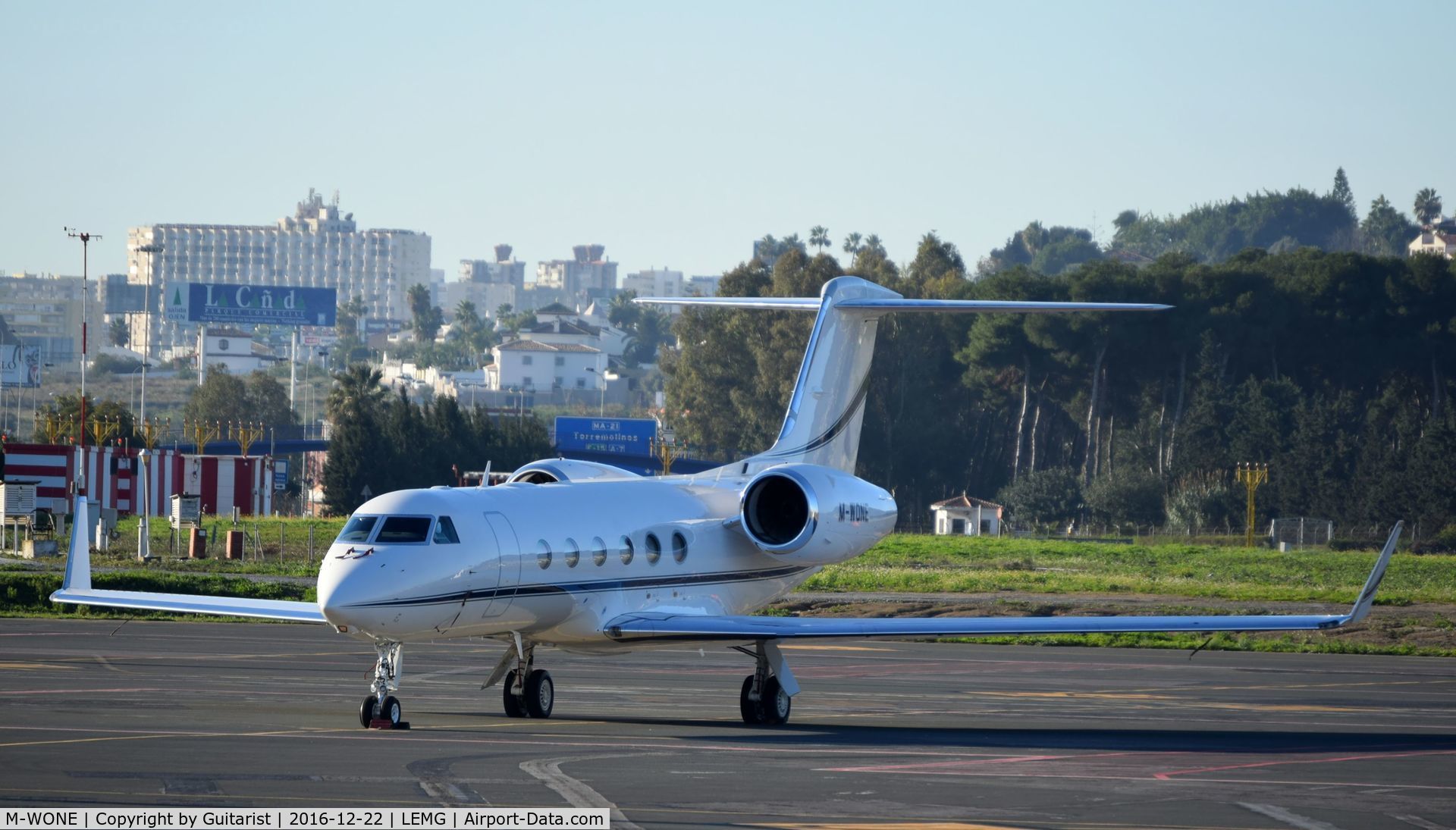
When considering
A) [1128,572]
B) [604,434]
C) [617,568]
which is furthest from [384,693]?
[604,434]

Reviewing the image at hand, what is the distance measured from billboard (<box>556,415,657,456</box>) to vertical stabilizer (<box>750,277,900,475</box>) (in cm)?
6755

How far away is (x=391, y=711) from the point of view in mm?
17984

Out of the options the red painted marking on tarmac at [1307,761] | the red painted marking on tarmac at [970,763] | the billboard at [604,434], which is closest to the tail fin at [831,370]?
the red painted marking on tarmac at [970,763]

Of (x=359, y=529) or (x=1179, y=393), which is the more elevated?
(x=1179, y=393)

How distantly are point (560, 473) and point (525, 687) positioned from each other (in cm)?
412

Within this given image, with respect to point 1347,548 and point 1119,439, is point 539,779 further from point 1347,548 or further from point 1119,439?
point 1119,439

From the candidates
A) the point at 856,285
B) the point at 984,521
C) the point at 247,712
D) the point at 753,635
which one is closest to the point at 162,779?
the point at 247,712

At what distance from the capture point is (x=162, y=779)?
13.9 meters

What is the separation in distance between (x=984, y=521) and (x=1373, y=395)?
87.2 feet

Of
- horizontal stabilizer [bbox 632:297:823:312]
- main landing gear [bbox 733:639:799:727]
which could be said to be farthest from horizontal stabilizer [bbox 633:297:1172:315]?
main landing gear [bbox 733:639:799:727]

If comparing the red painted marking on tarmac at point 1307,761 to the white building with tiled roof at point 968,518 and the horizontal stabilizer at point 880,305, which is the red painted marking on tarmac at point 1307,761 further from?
the white building with tiled roof at point 968,518

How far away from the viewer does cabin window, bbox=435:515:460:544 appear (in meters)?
18.3

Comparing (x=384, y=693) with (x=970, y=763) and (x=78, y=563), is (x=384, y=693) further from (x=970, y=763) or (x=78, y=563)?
(x=970, y=763)

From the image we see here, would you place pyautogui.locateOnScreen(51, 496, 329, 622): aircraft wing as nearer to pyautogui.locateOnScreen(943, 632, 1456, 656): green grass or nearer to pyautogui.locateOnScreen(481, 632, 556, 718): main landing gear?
pyautogui.locateOnScreen(481, 632, 556, 718): main landing gear
